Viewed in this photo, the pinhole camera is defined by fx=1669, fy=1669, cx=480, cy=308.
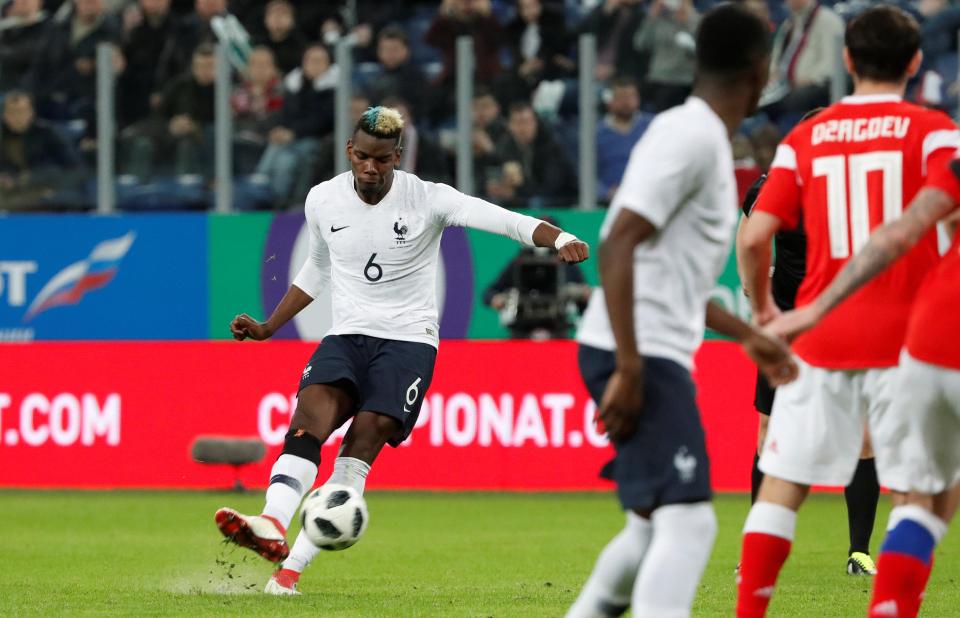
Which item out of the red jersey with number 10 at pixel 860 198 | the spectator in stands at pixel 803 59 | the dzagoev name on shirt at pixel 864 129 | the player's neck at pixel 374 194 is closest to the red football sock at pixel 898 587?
the red jersey with number 10 at pixel 860 198

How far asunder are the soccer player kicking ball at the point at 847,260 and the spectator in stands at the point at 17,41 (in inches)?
501

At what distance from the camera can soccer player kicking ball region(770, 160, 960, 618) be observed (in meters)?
4.90

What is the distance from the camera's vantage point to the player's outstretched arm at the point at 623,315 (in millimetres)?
4488

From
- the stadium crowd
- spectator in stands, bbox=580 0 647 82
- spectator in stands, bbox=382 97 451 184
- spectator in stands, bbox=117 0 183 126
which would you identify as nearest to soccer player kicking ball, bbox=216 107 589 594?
the stadium crowd

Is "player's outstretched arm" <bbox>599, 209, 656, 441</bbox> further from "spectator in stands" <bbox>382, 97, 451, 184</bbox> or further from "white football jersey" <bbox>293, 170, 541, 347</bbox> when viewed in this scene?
"spectator in stands" <bbox>382, 97, 451, 184</bbox>

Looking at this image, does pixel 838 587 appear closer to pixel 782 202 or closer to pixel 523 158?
pixel 782 202

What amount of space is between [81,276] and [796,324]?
12.0m

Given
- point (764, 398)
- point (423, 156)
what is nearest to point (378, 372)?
point (764, 398)

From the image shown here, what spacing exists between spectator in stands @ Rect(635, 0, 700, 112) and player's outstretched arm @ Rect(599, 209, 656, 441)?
10.6m

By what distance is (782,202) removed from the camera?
545cm

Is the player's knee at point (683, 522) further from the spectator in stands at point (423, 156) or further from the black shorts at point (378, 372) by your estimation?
the spectator in stands at point (423, 156)

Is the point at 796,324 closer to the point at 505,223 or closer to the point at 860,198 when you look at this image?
the point at 860,198

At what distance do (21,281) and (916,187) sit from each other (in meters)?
12.1

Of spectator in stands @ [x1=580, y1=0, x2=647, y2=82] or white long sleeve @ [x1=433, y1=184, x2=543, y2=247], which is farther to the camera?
spectator in stands @ [x1=580, y1=0, x2=647, y2=82]
